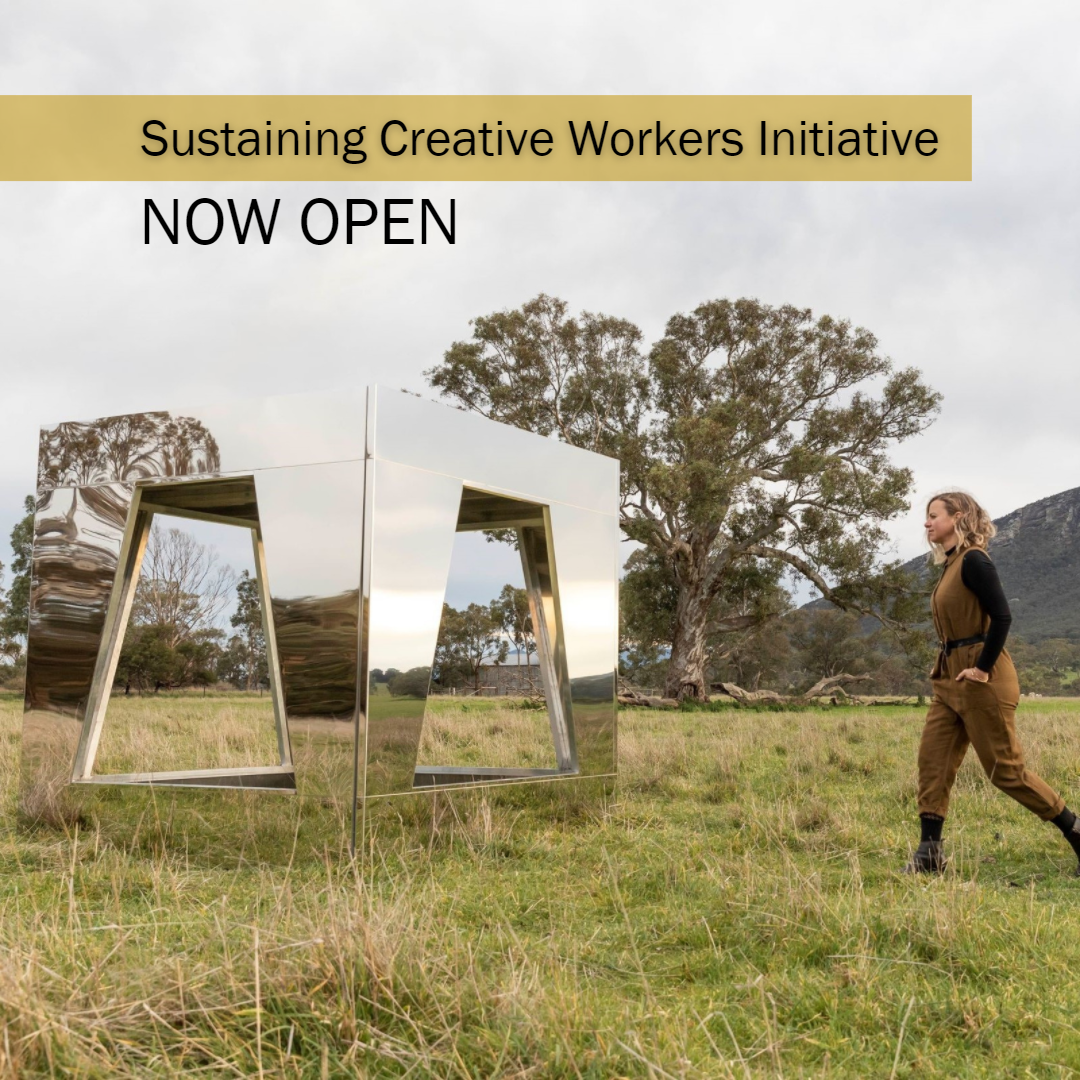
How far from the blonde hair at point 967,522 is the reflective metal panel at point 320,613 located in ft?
10.9

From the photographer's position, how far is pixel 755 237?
768 inches

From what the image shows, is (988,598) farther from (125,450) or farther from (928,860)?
(125,450)

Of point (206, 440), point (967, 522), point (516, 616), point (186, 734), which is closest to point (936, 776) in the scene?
point (967, 522)

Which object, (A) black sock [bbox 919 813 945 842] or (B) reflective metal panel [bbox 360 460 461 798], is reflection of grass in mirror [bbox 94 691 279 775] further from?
(A) black sock [bbox 919 813 945 842]

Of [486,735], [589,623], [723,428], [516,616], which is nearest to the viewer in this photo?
[589,623]

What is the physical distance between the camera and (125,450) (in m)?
7.01

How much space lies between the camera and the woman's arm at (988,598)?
5.91 m

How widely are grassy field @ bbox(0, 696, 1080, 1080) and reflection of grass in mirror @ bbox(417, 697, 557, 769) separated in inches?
92.7

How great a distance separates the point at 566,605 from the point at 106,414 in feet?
10.8

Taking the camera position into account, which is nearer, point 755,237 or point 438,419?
point 438,419

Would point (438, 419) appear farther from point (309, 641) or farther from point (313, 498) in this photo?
point (309, 641)

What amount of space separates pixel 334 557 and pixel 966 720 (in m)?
3.56

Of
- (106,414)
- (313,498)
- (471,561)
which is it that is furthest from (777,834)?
(106,414)

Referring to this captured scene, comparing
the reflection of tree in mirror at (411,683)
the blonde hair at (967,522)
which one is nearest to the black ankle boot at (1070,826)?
the blonde hair at (967,522)
